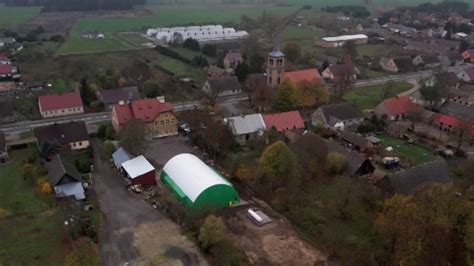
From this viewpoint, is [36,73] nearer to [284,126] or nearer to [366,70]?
[284,126]

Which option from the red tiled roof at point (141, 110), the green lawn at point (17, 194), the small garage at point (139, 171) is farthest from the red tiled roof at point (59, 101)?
the small garage at point (139, 171)

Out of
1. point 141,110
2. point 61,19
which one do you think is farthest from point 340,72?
point 61,19

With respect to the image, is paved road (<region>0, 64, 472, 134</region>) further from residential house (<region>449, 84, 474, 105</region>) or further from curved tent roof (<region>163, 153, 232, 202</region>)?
curved tent roof (<region>163, 153, 232, 202</region>)

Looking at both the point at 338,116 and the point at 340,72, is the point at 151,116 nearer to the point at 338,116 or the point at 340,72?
the point at 338,116

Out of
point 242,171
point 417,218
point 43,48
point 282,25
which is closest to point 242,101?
point 242,171

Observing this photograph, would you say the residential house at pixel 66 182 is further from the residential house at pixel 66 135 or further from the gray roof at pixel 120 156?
the residential house at pixel 66 135
